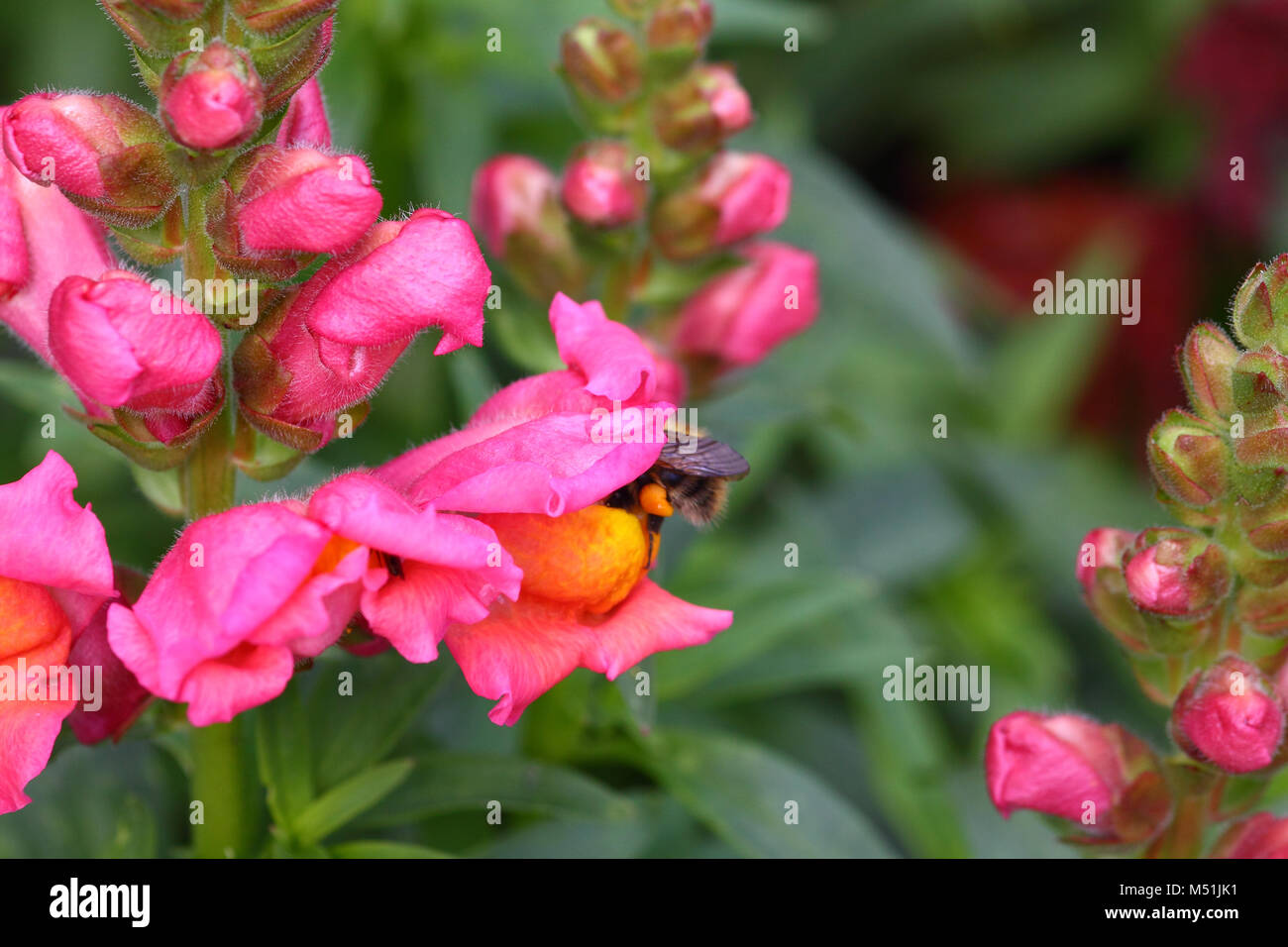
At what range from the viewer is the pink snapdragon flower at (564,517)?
3.18 feet

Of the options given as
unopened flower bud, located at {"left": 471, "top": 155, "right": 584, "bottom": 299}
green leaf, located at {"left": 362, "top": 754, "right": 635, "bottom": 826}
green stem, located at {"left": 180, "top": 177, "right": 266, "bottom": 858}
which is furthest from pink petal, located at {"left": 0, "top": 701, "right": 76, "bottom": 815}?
unopened flower bud, located at {"left": 471, "top": 155, "right": 584, "bottom": 299}

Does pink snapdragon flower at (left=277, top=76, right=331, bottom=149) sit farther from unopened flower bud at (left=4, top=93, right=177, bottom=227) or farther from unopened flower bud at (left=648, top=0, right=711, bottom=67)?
unopened flower bud at (left=648, top=0, right=711, bottom=67)

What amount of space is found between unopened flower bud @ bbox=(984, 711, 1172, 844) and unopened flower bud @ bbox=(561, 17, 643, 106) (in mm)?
839

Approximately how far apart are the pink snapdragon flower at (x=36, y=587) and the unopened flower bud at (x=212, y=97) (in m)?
0.24

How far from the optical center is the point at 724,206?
5.34ft

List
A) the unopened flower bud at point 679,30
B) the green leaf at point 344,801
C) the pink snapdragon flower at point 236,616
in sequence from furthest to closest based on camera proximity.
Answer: the unopened flower bud at point 679,30 → the green leaf at point 344,801 → the pink snapdragon flower at point 236,616

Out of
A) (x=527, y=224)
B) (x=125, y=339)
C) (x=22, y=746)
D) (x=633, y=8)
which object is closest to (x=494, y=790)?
(x=22, y=746)

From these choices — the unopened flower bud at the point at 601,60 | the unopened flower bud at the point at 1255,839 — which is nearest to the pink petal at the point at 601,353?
the unopened flower bud at the point at 601,60

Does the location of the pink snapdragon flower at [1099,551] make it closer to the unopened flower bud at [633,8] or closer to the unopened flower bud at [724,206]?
the unopened flower bud at [724,206]

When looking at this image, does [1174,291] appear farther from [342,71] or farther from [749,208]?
[342,71]

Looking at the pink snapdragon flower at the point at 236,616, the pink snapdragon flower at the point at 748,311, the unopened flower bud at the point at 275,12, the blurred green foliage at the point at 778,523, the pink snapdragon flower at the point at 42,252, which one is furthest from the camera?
the pink snapdragon flower at the point at 748,311

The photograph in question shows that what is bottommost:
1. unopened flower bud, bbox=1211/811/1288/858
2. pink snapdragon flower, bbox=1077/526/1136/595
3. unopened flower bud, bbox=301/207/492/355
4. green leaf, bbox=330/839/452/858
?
unopened flower bud, bbox=1211/811/1288/858

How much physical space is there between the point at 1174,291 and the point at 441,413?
1.69 m

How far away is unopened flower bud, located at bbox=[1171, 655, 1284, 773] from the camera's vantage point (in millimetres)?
1143
